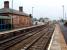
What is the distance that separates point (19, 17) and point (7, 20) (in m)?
10.8

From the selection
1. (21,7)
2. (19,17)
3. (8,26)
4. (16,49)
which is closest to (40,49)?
(16,49)

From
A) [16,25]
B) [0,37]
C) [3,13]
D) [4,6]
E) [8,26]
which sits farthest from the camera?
[4,6]

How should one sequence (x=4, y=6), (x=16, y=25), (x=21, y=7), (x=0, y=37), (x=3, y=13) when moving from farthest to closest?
(x=21, y=7), (x=4, y=6), (x=16, y=25), (x=3, y=13), (x=0, y=37)

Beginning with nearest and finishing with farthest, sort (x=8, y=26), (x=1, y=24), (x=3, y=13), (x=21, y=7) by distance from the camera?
(x=1, y=24) → (x=8, y=26) → (x=3, y=13) → (x=21, y=7)

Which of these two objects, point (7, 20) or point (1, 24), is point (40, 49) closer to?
point (1, 24)

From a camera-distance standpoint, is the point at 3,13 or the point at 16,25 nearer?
the point at 3,13

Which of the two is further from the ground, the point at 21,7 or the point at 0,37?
the point at 21,7

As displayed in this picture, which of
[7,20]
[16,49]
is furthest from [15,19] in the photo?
[16,49]

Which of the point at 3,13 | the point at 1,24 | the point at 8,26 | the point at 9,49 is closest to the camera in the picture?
the point at 9,49

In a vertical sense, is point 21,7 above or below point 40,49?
above

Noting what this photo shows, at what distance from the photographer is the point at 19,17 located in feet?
179

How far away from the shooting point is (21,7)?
7606 cm

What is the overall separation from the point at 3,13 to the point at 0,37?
22.5 m

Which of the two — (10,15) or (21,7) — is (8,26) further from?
(21,7)
